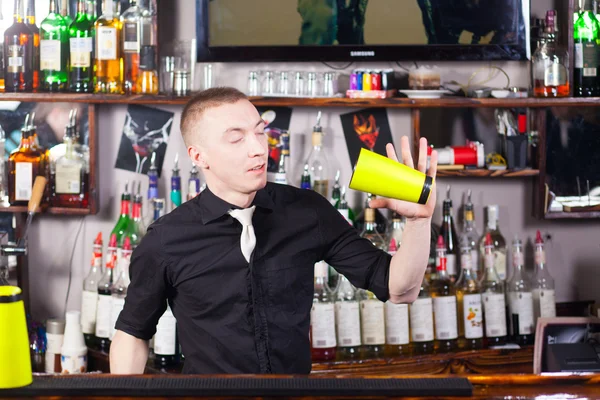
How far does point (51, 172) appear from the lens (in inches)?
121

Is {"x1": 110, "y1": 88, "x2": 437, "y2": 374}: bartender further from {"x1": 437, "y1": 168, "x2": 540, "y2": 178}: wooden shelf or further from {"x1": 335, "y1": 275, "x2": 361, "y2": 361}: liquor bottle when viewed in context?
{"x1": 437, "y1": 168, "x2": 540, "y2": 178}: wooden shelf

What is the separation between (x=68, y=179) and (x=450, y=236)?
4.63ft

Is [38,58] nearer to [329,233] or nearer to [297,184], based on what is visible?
[297,184]

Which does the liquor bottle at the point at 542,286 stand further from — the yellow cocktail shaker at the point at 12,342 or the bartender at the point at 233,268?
the yellow cocktail shaker at the point at 12,342

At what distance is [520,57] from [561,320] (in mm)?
1168

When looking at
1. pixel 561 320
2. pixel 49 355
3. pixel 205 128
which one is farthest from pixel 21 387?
pixel 49 355

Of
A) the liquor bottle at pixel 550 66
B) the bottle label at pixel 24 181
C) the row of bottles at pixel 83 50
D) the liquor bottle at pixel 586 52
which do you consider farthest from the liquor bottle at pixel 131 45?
the liquor bottle at pixel 586 52

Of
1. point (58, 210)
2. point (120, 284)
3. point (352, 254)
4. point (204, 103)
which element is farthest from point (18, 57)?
point (352, 254)

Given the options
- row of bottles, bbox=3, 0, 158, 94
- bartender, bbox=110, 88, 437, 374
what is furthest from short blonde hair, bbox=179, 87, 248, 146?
row of bottles, bbox=3, 0, 158, 94

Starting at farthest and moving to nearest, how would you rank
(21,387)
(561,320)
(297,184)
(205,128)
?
(297,184), (561,320), (205,128), (21,387)

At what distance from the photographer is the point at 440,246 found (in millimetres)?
3010

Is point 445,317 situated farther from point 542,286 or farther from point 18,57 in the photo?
point 18,57

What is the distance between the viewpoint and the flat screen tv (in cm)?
306

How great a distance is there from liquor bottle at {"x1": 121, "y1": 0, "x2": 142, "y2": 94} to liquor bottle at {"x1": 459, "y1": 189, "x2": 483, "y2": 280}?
129cm
